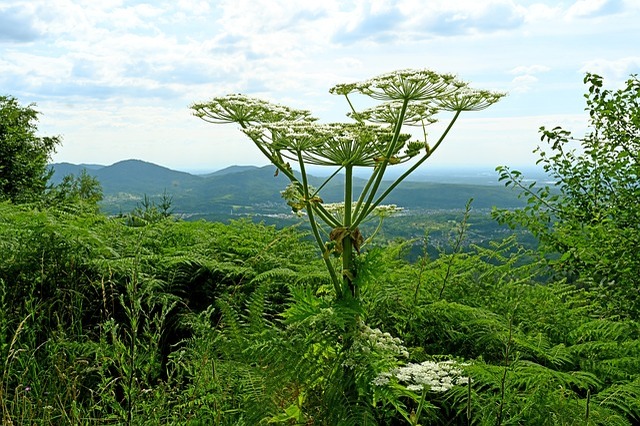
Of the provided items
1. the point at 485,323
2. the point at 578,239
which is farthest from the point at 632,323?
the point at 578,239

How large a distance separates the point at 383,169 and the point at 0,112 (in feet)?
102

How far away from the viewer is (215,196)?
466 ft

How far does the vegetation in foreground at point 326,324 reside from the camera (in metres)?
2.64

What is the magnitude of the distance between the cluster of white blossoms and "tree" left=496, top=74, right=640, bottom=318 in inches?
95.2

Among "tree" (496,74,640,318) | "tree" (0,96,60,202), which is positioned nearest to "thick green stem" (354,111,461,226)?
"tree" (496,74,640,318)

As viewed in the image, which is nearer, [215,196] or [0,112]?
[0,112]

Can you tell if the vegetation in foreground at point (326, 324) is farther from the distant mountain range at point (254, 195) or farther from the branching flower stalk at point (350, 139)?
the distant mountain range at point (254, 195)

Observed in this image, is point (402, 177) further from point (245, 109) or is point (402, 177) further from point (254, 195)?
point (254, 195)

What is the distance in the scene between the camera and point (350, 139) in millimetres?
2494

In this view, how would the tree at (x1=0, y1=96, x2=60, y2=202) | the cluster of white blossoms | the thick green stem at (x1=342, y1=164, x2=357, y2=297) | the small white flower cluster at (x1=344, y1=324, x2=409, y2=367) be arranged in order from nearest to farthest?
the cluster of white blossoms < the small white flower cluster at (x1=344, y1=324, x2=409, y2=367) < the thick green stem at (x1=342, y1=164, x2=357, y2=297) < the tree at (x1=0, y1=96, x2=60, y2=202)

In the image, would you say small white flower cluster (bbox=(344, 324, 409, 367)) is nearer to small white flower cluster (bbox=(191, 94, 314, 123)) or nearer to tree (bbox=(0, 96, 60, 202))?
small white flower cluster (bbox=(191, 94, 314, 123))

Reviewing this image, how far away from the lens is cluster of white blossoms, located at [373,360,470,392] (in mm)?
2469

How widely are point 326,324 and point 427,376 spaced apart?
21.2 inches

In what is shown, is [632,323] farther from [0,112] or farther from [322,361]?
[0,112]
